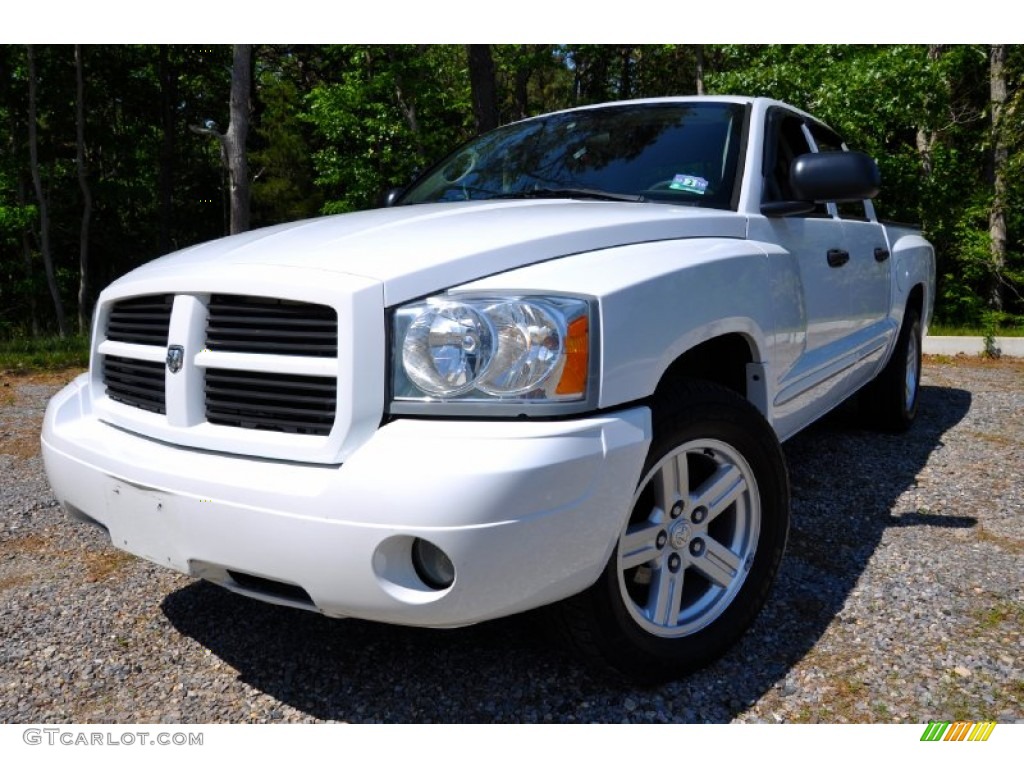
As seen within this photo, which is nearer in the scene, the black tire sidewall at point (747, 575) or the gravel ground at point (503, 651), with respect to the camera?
the black tire sidewall at point (747, 575)

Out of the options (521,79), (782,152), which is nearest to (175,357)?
(782,152)

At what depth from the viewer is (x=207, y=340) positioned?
6.43 feet

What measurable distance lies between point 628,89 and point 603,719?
25021 millimetres

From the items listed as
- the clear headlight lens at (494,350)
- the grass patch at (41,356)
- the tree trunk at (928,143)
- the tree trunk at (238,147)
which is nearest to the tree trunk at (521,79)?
the tree trunk at (238,147)

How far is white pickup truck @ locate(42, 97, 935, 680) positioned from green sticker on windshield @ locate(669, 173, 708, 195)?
0.12 meters

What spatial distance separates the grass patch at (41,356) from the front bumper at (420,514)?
21.9ft

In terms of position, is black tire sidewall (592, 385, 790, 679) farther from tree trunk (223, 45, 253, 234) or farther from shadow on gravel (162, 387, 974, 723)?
tree trunk (223, 45, 253, 234)

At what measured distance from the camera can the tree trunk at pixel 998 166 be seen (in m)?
12.0

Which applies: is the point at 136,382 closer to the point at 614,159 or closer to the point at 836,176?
the point at 614,159

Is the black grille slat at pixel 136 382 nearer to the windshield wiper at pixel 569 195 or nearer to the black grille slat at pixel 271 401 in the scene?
the black grille slat at pixel 271 401
